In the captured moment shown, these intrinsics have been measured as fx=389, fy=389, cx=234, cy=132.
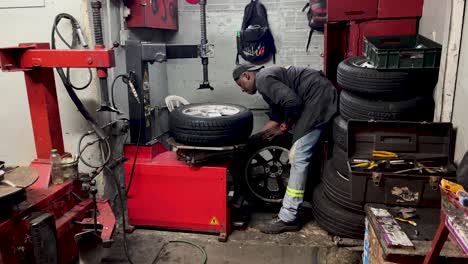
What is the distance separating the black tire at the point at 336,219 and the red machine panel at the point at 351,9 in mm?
1476

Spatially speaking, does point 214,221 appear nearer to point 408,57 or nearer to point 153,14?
point 408,57

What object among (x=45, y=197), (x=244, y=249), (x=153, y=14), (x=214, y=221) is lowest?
(x=244, y=249)

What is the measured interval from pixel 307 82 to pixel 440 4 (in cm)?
103

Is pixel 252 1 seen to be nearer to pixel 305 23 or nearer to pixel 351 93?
pixel 305 23

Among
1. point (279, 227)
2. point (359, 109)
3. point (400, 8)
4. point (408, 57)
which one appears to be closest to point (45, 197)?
point (279, 227)

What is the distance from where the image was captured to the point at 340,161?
2844 millimetres

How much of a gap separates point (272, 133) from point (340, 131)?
0.72 m

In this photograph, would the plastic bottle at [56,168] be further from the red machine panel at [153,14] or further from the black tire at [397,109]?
the black tire at [397,109]

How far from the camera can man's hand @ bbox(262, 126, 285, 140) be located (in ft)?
11.0

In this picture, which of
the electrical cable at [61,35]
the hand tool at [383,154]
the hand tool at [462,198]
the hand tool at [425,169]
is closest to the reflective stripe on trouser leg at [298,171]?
the hand tool at [383,154]

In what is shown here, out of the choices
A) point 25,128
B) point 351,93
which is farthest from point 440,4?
point 25,128

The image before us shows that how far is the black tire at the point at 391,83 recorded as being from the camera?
2.47 meters

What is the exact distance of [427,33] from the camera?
2.83 m

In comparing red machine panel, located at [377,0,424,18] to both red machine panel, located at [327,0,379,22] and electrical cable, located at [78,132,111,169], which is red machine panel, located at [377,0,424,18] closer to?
red machine panel, located at [327,0,379,22]
